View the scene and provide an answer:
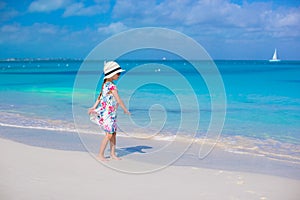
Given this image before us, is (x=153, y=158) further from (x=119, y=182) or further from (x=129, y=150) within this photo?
(x=119, y=182)

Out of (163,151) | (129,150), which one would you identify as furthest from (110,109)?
(163,151)

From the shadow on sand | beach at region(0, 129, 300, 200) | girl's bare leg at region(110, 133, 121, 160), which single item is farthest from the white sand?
the shadow on sand

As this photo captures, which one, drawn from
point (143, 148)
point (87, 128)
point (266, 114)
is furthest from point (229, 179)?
point (266, 114)

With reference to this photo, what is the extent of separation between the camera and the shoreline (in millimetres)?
6645

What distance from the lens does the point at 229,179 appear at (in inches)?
223

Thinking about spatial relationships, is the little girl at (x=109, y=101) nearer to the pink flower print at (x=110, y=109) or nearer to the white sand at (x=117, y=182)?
the pink flower print at (x=110, y=109)

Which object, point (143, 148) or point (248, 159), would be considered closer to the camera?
point (248, 159)

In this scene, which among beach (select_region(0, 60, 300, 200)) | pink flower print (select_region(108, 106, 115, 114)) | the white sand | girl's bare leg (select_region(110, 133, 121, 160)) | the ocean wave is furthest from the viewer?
the ocean wave

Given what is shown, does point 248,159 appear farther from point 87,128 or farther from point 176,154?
point 87,128

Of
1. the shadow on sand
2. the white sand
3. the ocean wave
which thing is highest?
the ocean wave

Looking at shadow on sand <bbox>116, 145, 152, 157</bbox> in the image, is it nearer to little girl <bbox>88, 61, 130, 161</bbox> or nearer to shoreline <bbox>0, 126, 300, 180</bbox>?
shoreline <bbox>0, 126, 300, 180</bbox>

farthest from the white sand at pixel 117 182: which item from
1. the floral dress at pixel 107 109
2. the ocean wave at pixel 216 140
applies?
the ocean wave at pixel 216 140

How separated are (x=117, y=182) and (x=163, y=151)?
2.62 m

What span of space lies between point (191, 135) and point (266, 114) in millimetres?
5643
